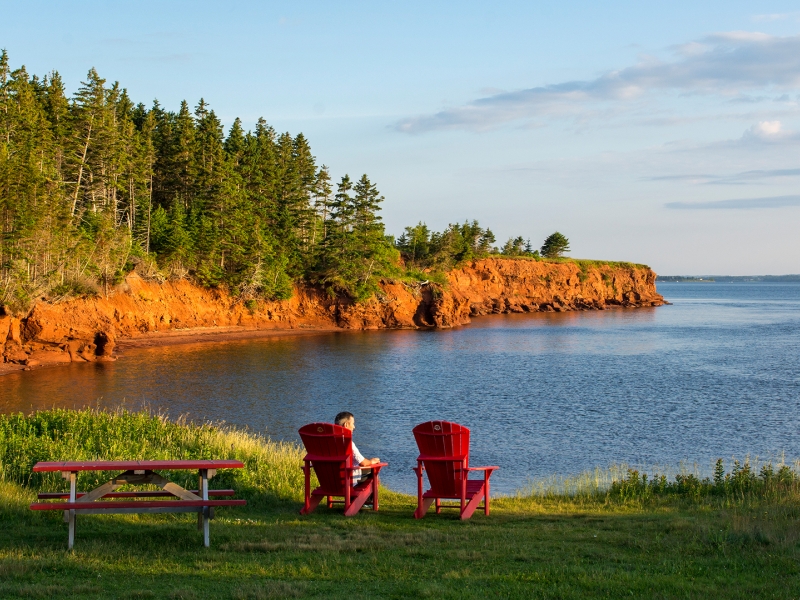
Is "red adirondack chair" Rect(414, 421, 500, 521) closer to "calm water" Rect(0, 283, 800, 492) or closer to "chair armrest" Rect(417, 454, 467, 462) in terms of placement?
"chair armrest" Rect(417, 454, 467, 462)

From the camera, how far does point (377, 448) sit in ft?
65.4

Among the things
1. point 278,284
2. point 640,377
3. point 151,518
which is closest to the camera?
point 151,518

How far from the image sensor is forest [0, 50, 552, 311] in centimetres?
4106

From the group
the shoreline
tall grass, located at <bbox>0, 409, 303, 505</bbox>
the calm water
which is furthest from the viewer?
the shoreline

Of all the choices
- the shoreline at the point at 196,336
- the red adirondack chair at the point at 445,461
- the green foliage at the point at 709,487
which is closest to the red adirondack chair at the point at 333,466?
the red adirondack chair at the point at 445,461

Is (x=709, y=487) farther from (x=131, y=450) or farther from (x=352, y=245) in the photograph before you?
(x=352, y=245)

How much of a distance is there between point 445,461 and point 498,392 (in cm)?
2254

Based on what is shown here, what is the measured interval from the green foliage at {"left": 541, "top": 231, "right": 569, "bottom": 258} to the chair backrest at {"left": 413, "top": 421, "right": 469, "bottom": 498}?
4001 inches

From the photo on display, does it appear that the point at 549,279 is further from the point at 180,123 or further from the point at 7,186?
the point at 7,186

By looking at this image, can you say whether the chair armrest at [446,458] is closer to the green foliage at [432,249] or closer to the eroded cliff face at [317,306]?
the eroded cliff face at [317,306]

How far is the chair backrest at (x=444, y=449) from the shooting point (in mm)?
9656

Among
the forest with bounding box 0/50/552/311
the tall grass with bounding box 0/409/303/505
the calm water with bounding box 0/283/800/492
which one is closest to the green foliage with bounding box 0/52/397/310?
the forest with bounding box 0/50/552/311

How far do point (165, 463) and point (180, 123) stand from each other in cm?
5916

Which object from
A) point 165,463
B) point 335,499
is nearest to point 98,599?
point 165,463
